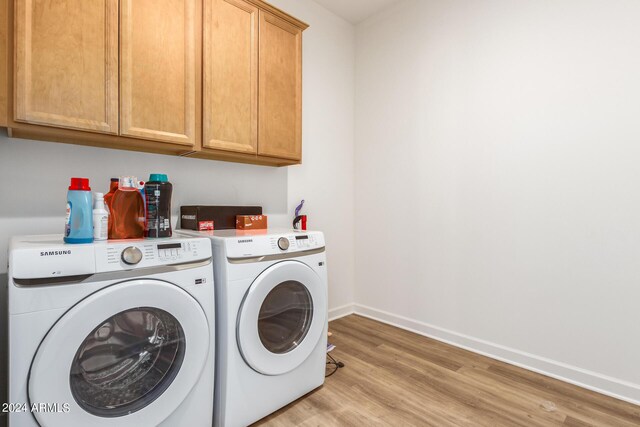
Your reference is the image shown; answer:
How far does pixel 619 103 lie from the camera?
171cm

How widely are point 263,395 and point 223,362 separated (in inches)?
11.1

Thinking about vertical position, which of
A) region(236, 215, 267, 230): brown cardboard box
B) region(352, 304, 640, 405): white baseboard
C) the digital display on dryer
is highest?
region(236, 215, 267, 230): brown cardboard box

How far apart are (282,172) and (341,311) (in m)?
1.40

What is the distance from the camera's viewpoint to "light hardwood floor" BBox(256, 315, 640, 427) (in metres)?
1.53

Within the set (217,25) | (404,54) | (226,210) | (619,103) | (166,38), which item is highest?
(404,54)

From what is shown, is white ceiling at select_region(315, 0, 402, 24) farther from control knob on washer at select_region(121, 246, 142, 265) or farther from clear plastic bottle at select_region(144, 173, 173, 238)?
control knob on washer at select_region(121, 246, 142, 265)

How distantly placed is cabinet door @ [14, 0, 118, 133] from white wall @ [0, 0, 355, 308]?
33cm

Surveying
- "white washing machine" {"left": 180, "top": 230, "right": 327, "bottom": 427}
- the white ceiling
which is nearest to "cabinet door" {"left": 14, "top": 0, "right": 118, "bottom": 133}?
"white washing machine" {"left": 180, "top": 230, "right": 327, "bottom": 427}

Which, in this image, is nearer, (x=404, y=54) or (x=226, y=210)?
(x=226, y=210)

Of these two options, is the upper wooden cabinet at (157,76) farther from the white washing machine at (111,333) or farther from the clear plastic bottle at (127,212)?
the white washing machine at (111,333)

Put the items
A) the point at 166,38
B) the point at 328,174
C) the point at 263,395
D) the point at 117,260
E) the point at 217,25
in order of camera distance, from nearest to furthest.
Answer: the point at 117,260
the point at 263,395
the point at 166,38
the point at 217,25
the point at 328,174

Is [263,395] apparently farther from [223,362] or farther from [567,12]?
[567,12]

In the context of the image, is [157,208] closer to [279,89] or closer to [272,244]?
[272,244]

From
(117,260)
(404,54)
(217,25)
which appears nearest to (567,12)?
(404,54)
